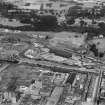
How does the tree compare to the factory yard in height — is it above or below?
above

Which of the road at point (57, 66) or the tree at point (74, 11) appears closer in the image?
the road at point (57, 66)

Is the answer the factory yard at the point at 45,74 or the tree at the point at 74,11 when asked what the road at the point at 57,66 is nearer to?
the factory yard at the point at 45,74

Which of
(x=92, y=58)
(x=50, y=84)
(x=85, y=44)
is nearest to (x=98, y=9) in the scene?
(x=85, y=44)

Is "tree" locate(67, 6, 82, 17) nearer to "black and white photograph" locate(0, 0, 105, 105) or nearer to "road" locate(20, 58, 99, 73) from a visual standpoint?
"black and white photograph" locate(0, 0, 105, 105)

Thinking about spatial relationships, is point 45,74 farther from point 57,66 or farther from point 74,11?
point 74,11

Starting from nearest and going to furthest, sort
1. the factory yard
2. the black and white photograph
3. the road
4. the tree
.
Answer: the factory yard, the black and white photograph, the road, the tree

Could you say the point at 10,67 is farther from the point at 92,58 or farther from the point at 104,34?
the point at 104,34

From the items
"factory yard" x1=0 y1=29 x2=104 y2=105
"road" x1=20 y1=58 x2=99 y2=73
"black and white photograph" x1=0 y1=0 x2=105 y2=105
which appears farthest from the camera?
"road" x1=20 y1=58 x2=99 y2=73

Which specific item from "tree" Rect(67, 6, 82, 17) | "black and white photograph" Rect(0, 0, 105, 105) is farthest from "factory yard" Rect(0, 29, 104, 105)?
"tree" Rect(67, 6, 82, 17)

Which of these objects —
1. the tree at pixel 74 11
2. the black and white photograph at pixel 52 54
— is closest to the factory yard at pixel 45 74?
the black and white photograph at pixel 52 54

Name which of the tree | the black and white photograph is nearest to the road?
the black and white photograph

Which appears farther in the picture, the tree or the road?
the tree

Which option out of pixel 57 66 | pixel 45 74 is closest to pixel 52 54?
pixel 57 66
